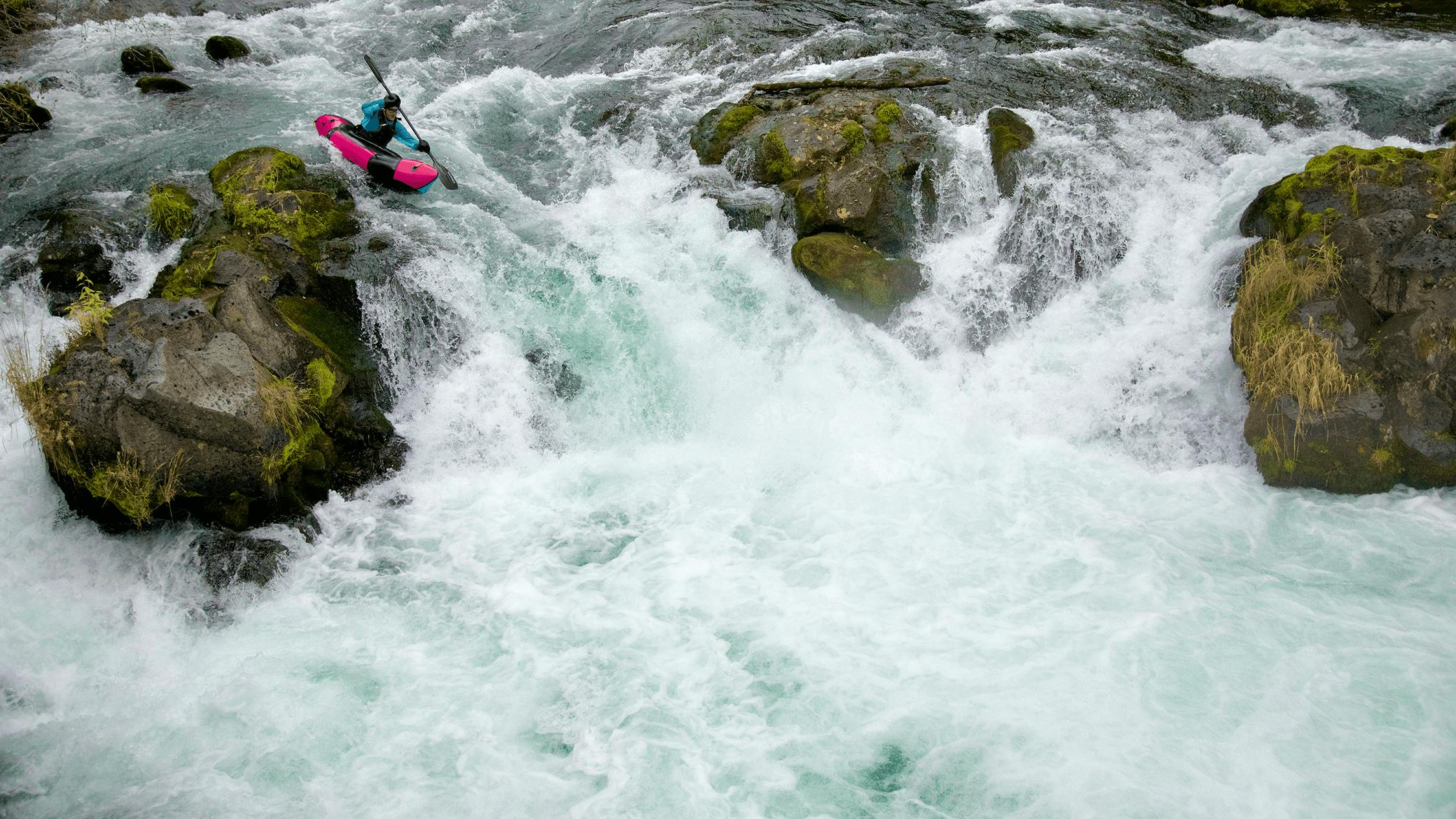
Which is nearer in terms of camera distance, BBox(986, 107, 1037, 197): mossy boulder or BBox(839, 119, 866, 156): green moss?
BBox(986, 107, 1037, 197): mossy boulder

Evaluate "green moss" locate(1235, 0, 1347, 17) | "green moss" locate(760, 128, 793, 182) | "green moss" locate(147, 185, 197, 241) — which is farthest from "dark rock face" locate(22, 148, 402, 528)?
"green moss" locate(1235, 0, 1347, 17)

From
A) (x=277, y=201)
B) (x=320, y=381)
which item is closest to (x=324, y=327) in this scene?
(x=320, y=381)

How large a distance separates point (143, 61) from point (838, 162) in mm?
11006

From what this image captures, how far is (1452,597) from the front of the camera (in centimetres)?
570

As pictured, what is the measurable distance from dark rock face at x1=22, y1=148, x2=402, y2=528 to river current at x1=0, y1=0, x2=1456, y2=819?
1.06ft

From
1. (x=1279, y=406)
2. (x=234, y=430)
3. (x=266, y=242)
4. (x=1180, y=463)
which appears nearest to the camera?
(x=234, y=430)

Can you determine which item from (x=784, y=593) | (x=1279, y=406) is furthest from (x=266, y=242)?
(x=1279, y=406)

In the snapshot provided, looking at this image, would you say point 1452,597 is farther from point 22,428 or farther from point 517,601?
point 22,428

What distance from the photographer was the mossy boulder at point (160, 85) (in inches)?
464

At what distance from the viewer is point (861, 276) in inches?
329

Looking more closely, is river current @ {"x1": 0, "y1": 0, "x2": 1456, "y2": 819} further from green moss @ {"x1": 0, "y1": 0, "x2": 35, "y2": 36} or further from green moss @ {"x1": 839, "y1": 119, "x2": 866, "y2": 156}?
green moss @ {"x1": 0, "y1": 0, "x2": 35, "y2": 36}

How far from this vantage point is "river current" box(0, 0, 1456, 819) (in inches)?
195

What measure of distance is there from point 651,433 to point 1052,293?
450 centimetres

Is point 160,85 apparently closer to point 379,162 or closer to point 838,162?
point 379,162
